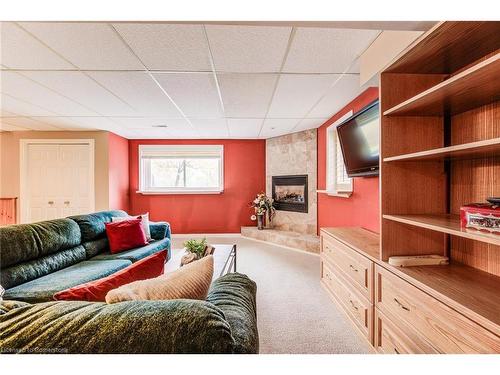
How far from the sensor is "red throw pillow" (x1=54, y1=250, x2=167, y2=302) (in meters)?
0.90

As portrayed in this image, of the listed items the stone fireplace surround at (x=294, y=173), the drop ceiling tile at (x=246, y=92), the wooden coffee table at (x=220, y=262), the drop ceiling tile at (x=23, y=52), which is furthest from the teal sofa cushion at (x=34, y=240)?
the stone fireplace surround at (x=294, y=173)

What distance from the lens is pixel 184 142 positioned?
5.62 m

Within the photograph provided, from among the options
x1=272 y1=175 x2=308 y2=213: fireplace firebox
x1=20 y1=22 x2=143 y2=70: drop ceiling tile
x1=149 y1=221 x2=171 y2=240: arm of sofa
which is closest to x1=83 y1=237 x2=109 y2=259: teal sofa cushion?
x1=149 y1=221 x2=171 y2=240: arm of sofa

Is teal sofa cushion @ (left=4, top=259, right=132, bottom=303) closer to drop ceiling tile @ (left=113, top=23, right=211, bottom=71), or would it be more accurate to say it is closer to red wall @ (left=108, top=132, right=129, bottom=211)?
drop ceiling tile @ (left=113, top=23, right=211, bottom=71)

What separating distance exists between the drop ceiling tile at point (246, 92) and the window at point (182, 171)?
213 centimetres

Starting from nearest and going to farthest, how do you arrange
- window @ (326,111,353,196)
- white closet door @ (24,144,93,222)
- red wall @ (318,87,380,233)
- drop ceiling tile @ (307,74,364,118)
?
drop ceiling tile @ (307,74,364,118) < red wall @ (318,87,380,233) < window @ (326,111,353,196) < white closet door @ (24,144,93,222)

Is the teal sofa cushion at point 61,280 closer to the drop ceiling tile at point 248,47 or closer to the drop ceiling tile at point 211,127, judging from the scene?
the drop ceiling tile at point 248,47

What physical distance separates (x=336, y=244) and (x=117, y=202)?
4.55m

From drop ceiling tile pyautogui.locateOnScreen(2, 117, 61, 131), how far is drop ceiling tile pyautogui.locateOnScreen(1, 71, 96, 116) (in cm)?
79

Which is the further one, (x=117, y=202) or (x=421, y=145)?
(x=117, y=202)

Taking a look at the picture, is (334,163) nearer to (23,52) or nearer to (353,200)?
(353,200)

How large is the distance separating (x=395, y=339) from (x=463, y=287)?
0.53 metres
